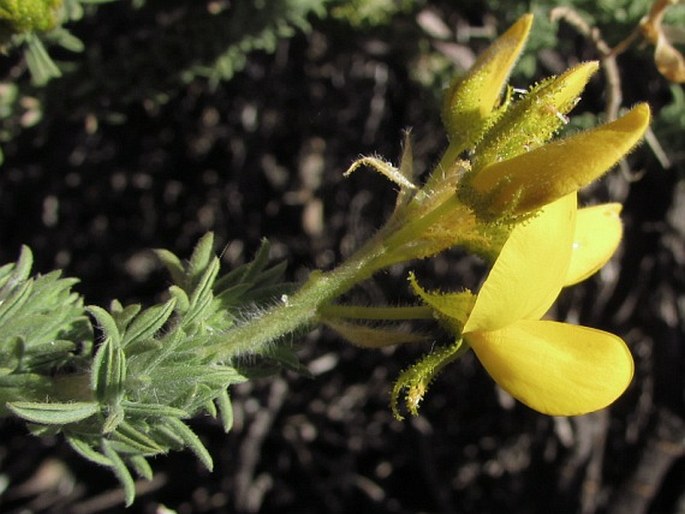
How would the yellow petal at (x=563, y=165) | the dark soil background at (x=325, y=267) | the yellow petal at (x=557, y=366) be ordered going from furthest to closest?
the dark soil background at (x=325, y=267)
the yellow petal at (x=557, y=366)
the yellow petal at (x=563, y=165)

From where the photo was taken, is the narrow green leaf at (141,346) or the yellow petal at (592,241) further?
the yellow petal at (592,241)

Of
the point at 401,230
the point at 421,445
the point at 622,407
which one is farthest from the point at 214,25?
the point at 622,407

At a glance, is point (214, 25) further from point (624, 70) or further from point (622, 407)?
point (622, 407)

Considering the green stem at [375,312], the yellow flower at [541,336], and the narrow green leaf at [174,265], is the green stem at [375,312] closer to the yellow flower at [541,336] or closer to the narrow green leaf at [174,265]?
the yellow flower at [541,336]

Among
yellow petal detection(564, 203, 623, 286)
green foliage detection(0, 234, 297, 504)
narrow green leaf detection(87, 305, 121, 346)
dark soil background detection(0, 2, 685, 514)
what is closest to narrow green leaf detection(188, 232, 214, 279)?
green foliage detection(0, 234, 297, 504)

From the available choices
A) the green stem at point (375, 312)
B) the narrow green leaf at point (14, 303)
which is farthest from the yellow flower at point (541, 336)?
the narrow green leaf at point (14, 303)

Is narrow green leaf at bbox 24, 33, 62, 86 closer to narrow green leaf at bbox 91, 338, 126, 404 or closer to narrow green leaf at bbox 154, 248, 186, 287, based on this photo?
narrow green leaf at bbox 154, 248, 186, 287

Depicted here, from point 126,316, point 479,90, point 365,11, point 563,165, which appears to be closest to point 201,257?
point 126,316
